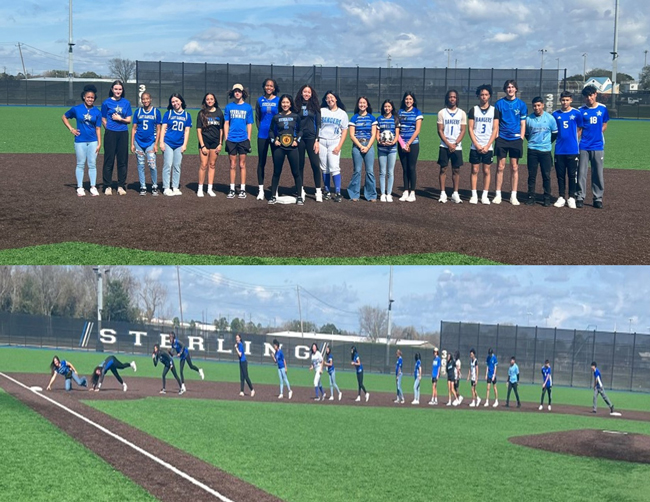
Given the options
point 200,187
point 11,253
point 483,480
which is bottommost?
point 483,480

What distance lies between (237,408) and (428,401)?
276 inches

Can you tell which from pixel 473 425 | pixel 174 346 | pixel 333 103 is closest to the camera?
pixel 473 425

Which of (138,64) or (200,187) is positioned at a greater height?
(138,64)

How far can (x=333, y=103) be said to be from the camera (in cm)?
1484

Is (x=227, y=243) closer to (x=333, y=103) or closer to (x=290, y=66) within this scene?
(x=333, y=103)

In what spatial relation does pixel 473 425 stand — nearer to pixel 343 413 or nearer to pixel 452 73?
pixel 343 413

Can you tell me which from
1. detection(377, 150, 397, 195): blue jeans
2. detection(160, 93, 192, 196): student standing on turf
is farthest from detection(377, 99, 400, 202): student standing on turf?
detection(160, 93, 192, 196): student standing on turf

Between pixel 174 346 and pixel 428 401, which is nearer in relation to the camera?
pixel 174 346

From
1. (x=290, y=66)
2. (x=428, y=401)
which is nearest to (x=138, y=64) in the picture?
(x=290, y=66)

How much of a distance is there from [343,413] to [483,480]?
20.8ft

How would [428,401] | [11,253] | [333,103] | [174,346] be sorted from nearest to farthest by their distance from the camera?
[11,253]
[333,103]
[174,346]
[428,401]

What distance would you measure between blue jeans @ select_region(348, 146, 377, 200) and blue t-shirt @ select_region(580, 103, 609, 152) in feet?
13.4

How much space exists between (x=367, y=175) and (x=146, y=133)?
430 cm

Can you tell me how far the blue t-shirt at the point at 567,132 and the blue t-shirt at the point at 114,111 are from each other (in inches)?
321
